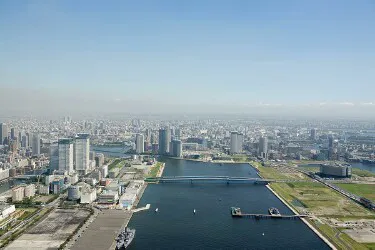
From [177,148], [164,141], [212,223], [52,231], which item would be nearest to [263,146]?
[177,148]

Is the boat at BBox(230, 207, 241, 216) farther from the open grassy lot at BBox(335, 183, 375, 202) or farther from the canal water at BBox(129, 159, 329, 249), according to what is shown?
the open grassy lot at BBox(335, 183, 375, 202)

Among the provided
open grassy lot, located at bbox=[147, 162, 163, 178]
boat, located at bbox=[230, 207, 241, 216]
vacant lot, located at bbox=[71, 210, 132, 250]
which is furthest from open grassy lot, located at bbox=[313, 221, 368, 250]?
open grassy lot, located at bbox=[147, 162, 163, 178]

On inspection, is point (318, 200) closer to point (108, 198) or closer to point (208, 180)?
point (208, 180)

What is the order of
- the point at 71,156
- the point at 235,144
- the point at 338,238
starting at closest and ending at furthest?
the point at 338,238 → the point at 71,156 → the point at 235,144

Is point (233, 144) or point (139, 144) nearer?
point (139, 144)

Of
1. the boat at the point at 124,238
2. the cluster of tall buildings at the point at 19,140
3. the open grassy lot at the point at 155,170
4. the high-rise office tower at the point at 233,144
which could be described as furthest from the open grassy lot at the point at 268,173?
the cluster of tall buildings at the point at 19,140

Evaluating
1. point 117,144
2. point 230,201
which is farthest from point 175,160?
point 230,201

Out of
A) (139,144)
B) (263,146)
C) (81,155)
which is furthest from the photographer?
(139,144)
